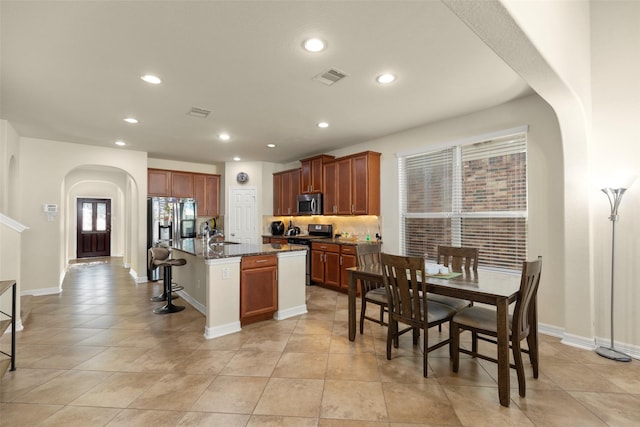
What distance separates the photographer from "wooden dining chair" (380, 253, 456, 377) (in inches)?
95.0

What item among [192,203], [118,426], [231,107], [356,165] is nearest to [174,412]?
[118,426]

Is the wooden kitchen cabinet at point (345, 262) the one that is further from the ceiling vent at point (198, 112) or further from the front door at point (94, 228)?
the front door at point (94, 228)

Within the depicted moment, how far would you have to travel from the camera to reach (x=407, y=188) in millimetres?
4809

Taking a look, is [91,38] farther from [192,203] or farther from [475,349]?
[192,203]

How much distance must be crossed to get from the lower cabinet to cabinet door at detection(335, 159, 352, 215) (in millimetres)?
2019

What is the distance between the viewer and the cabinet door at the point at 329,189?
5.66 metres

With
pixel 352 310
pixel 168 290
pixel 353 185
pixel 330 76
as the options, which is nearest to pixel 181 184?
pixel 168 290

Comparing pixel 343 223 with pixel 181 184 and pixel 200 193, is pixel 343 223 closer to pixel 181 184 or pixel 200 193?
pixel 200 193

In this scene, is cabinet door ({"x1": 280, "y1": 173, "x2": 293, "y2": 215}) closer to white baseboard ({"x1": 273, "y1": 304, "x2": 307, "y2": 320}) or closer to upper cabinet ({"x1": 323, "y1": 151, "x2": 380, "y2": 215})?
upper cabinet ({"x1": 323, "y1": 151, "x2": 380, "y2": 215})

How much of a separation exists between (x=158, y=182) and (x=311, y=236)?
3656 millimetres

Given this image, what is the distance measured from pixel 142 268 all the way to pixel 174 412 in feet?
15.8

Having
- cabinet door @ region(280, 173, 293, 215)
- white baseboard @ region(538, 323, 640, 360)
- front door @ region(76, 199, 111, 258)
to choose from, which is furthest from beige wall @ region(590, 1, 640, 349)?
front door @ region(76, 199, 111, 258)

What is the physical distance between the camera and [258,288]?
365cm

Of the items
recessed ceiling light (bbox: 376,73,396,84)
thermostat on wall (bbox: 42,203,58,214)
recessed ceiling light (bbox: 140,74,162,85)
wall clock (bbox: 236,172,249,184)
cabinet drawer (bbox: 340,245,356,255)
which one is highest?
recessed ceiling light (bbox: 376,73,396,84)
